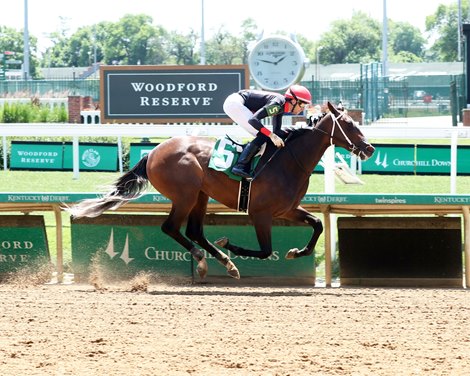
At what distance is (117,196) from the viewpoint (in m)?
9.83

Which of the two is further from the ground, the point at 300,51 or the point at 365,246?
the point at 300,51

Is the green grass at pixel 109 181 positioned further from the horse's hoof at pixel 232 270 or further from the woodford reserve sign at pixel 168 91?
the horse's hoof at pixel 232 270

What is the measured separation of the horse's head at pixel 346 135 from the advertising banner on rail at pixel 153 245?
111 cm

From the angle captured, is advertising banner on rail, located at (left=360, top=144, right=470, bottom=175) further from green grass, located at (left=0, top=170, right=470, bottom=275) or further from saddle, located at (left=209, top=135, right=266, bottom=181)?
saddle, located at (left=209, top=135, right=266, bottom=181)

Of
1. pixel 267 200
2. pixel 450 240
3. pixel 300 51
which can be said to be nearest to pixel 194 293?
pixel 267 200

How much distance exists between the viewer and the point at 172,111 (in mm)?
17609

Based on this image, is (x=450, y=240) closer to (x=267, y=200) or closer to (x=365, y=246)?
(x=365, y=246)

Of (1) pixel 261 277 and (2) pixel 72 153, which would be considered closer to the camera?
(1) pixel 261 277

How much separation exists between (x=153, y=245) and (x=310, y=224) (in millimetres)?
1731

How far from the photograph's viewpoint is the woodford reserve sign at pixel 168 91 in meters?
17.3

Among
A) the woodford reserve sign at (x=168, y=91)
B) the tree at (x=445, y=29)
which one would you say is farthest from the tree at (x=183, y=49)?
the woodford reserve sign at (x=168, y=91)

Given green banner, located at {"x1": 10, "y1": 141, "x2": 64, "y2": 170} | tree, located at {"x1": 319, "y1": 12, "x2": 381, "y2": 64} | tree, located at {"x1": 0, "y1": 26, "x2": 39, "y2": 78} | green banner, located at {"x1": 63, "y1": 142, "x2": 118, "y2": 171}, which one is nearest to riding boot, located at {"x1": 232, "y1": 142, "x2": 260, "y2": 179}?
green banner, located at {"x1": 63, "y1": 142, "x2": 118, "y2": 171}

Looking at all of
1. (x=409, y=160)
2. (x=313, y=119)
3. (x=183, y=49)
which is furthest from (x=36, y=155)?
(x=183, y=49)

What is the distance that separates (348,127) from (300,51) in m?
10.8
